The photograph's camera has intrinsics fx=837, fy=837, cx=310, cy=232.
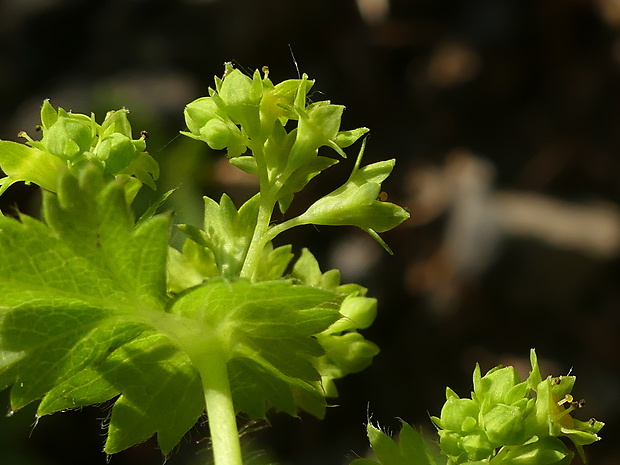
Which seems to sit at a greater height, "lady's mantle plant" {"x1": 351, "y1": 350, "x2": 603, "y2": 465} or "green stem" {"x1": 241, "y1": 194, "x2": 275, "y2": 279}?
"green stem" {"x1": 241, "y1": 194, "x2": 275, "y2": 279}

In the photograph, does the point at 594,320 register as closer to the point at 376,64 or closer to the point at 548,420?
the point at 376,64

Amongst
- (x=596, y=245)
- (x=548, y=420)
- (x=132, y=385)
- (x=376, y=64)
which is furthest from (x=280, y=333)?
(x=376, y=64)

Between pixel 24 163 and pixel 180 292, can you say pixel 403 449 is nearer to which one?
pixel 180 292

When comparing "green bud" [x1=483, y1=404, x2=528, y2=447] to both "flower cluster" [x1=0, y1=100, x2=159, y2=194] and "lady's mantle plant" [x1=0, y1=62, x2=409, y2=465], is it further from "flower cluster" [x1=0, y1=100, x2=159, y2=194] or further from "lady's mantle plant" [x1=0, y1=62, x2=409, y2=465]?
"flower cluster" [x1=0, y1=100, x2=159, y2=194]

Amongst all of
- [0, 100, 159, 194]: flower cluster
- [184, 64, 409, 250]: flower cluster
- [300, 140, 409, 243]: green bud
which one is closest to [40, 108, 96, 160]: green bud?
[0, 100, 159, 194]: flower cluster

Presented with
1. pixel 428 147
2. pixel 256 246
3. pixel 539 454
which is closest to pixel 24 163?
pixel 256 246

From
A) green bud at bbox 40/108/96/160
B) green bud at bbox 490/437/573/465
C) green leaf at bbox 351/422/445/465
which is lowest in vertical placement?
green leaf at bbox 351/422/445/465

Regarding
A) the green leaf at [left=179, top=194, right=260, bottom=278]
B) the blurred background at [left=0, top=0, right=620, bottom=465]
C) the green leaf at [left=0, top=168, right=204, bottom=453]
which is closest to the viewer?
the green leaf at [left=0, top=168, right=204, bottom=453]

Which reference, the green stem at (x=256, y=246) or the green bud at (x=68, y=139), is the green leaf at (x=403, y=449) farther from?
the green bud at (x=68, y=139)
